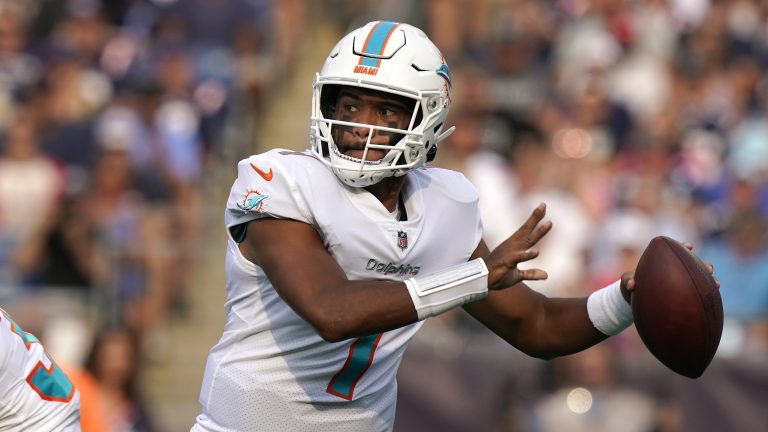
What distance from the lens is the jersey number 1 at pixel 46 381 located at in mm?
3924

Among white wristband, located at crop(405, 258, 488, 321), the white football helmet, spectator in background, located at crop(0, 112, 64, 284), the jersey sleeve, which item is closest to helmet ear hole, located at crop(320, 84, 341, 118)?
the white football helmet

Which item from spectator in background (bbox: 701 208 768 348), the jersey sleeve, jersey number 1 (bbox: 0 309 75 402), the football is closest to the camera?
the jersey sleeve

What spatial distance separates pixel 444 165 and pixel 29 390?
5268 mm

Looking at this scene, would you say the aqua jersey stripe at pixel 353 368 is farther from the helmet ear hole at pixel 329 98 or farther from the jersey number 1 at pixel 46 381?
the jersey number 1 at pixel 46 381

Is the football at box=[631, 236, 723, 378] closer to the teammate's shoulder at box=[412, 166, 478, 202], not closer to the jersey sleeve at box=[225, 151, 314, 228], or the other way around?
the teammate's shoulder at box=[412, 166, 478, 202]

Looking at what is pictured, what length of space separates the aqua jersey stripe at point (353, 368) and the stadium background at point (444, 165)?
261 centimetres

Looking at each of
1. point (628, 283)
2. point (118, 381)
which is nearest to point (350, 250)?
point (628, 283)

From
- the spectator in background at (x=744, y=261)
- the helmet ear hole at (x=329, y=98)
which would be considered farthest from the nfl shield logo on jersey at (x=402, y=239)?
the spectator in background at (x=744, y=261)

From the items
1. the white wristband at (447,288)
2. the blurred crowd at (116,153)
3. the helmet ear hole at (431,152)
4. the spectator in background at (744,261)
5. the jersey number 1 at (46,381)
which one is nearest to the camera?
the white wristband at (447,288)

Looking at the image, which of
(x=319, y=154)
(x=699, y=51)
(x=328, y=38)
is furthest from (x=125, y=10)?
(x=319, y=154)

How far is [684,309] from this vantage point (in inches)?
148

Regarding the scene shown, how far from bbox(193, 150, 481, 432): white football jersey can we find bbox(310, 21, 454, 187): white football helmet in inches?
3.3

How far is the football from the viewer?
3.78 meters

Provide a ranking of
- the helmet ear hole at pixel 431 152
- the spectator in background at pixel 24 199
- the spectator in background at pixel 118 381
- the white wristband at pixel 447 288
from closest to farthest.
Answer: the white wristband at pixel 447 288 → the helmet ear hole at pixel 431 152 → the spectator in background at pixel 118 381 → the spectator in background at pixel 24 199
